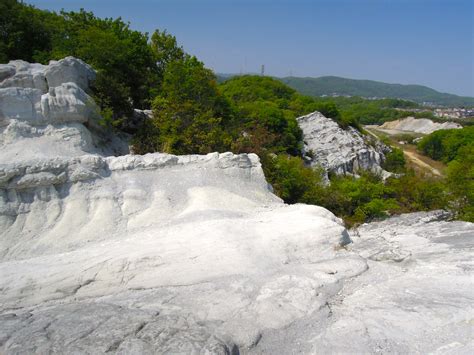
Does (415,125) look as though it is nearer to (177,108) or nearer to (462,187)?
(462,187)

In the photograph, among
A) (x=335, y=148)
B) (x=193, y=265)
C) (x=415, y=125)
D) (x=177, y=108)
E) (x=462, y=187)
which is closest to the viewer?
(x=193, y=265)

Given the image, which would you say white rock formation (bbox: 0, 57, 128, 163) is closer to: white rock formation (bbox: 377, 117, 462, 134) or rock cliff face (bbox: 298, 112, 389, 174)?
rock cliff face (bbox: 298, 112, 389, 174)

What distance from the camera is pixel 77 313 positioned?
8773 millimetres

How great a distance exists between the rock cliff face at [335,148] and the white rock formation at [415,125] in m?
90.0

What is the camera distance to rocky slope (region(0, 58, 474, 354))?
8148mm

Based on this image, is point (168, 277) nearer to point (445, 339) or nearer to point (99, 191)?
point (99, 191)

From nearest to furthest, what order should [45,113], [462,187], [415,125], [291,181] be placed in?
[45,113] → [291,181] → [462,187] → [415,125]

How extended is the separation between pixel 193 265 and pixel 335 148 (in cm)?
3992

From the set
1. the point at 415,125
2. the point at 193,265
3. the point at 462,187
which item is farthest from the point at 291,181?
the point at 415,125

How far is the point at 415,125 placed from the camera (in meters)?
137

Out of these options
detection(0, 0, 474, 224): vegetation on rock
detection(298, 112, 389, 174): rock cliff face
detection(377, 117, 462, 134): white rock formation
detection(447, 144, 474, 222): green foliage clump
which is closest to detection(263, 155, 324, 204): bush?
detection(0, 0, 474, 224): vegetation on rock

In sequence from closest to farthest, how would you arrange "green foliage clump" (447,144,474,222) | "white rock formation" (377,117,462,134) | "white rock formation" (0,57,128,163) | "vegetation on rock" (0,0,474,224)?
"white rock formation" (0,57,128,163) → "vegetation on rock" (0,0,474,224) → "green foliage clump" (447,144,474,222) → "white rock formation" (377,117,462,134)

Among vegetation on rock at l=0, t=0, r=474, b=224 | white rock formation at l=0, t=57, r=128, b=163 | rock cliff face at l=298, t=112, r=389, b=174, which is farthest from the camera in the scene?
rock cliff face at l=298, t=112, r=389, b=174

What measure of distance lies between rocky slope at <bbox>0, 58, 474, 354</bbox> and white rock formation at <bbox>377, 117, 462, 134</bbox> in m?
129
